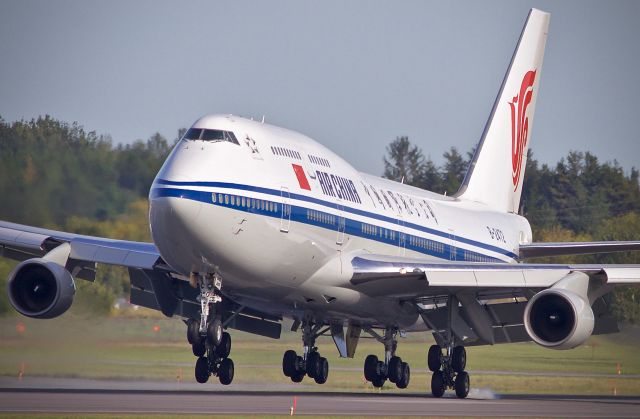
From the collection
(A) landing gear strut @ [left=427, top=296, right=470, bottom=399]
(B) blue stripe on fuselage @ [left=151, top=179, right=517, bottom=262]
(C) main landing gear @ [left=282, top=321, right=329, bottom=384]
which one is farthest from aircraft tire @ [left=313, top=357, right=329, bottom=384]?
(B) blue stripe on fuselage @ [left=151, top=179, right=517, bottom=262]

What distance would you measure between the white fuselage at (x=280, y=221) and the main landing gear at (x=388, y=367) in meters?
0.65

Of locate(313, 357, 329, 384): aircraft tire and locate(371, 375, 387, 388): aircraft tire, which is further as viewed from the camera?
locate(371, 375, 387, 388): aircraft tire

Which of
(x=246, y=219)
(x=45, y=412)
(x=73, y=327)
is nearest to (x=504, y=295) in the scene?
(x=246, y=219)

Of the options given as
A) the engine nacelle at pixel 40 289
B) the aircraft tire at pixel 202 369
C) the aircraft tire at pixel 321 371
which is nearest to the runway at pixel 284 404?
the aircraft tire at pixel 202 369

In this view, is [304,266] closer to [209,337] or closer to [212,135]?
[209,337]

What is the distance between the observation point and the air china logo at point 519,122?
4619 centimetres

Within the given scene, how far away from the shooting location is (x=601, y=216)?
7306 centimetres

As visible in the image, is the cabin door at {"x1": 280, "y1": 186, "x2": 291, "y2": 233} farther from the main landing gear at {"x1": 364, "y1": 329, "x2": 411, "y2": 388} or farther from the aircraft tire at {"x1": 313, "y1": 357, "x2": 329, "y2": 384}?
the main landing gear at {"x1": 364, "y1": 329, "x2": 411, "y2": 388}

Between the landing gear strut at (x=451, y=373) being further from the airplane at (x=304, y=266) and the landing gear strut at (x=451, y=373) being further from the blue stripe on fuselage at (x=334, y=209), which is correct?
the blue stripe on fuselage at (x=334, y=209)

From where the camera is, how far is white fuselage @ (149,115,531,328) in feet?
89.0

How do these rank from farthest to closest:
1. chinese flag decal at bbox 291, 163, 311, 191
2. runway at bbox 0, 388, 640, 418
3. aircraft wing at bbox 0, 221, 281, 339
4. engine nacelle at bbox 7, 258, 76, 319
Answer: aircraft wing at bbox 0, 221, 281, 339 < engine nacelle at bbox 7, 258, 76, 319 < chinese flag decal at bbox 291, 163, 311, 191 < runway at bbox 0, 388, 640, 418

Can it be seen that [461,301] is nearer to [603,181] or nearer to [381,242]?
[381,242]

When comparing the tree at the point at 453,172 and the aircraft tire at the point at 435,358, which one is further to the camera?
the tree at the point at 453,172

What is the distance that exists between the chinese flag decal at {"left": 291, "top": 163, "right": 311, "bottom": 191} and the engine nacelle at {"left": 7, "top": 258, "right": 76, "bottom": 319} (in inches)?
244
